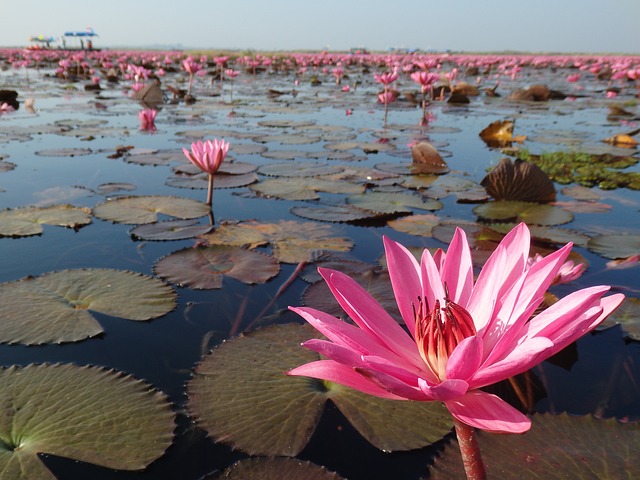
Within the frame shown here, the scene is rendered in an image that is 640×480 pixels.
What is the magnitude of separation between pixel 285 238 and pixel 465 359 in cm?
148

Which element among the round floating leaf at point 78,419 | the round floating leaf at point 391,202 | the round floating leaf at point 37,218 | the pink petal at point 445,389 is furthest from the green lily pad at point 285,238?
the pink petal at point 445,389

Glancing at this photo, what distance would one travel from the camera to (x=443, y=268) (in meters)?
0.76

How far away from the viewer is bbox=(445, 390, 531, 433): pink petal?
52cm

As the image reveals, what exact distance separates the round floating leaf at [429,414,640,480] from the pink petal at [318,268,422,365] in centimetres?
28

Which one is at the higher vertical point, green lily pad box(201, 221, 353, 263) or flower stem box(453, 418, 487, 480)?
flower stem box(453, 418, 487, 480)

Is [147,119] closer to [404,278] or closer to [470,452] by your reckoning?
[404,278]

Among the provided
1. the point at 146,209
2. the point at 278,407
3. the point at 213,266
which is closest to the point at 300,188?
the point at 146,209

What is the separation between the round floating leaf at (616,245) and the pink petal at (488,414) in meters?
1.56

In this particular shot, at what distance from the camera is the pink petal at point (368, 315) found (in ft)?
2.14

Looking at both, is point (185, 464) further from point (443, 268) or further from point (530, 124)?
point (530, 124)

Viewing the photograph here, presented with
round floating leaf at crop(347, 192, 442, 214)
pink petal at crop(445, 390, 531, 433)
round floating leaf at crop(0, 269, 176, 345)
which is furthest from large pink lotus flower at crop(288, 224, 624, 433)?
round floating leaf at crop(347, 192, 442, 214)

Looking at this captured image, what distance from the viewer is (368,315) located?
2.25 feet

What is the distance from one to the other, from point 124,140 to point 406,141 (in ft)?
8.44

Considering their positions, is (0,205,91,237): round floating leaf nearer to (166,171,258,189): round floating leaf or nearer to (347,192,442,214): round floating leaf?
(166,171,258,189): round floating leaf
